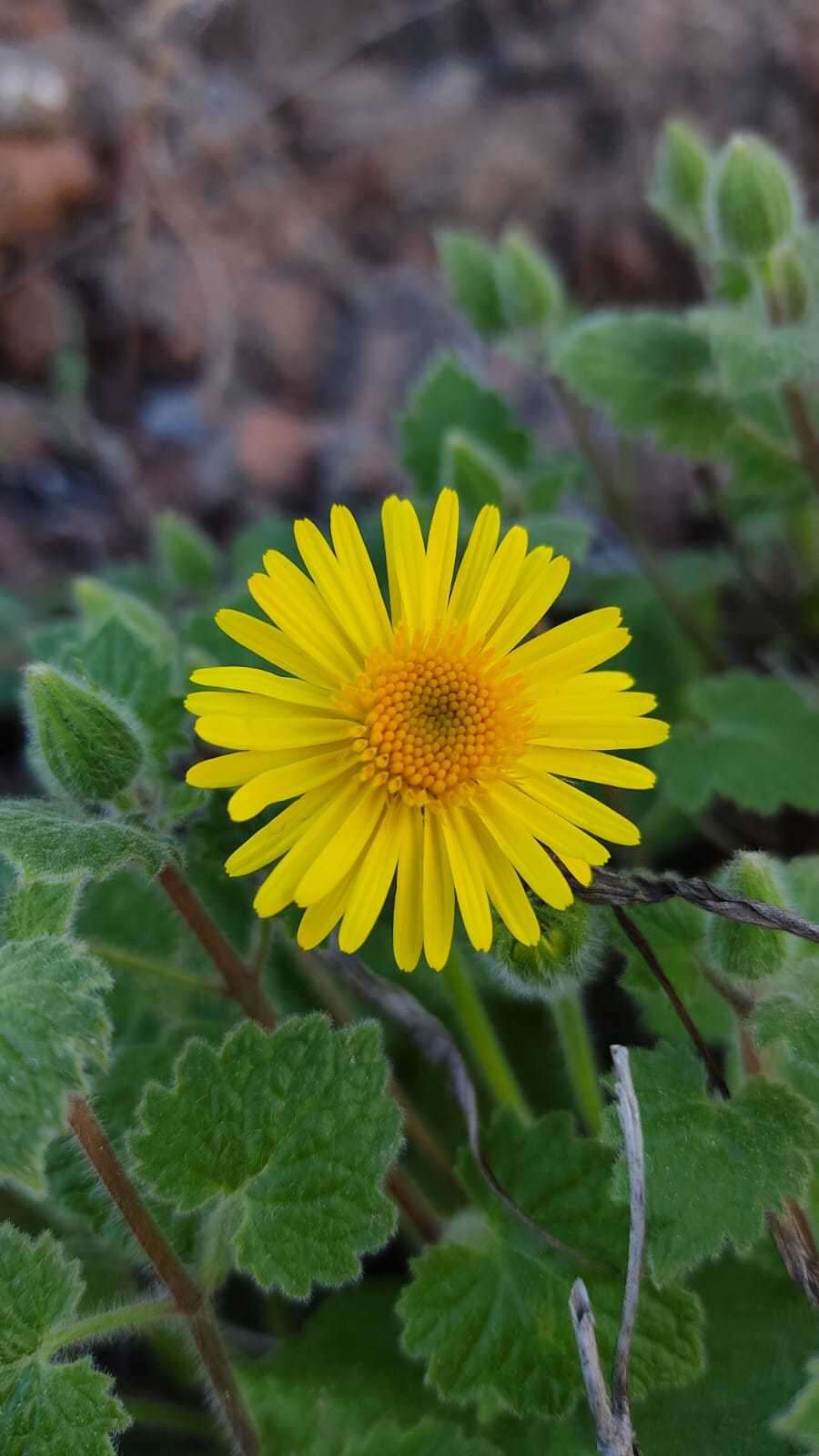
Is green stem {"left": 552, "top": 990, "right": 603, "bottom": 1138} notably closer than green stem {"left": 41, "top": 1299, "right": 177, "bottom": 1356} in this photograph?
No

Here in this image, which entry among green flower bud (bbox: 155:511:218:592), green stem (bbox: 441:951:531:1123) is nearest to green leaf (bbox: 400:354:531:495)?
green flower bud (bbox: 155:511:218:592)

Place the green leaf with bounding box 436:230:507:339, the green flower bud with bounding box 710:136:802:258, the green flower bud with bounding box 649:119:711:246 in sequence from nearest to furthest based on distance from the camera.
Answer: the green flower bud with bounding box 710:136:802:258 → the green flower bud with bounding box 649:119:711:246 → the green leaf with bounding box 436:230:507:339

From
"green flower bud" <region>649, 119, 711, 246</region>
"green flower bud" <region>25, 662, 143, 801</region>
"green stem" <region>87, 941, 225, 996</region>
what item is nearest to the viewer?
"green flower bud" <region>25, 662, 143, 801</region>

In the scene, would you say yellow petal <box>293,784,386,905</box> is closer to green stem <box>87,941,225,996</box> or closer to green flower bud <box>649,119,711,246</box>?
green stem <box>87,941,225,996</box>

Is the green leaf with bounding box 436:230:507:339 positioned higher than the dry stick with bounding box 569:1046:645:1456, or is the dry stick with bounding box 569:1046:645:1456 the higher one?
the green leaf with bounding box 436:230:507:339

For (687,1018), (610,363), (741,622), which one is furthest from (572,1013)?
(741,622)

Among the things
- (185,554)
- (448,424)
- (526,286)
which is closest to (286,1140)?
(185,554)

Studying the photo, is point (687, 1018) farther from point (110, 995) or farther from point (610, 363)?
point (610, 363)
